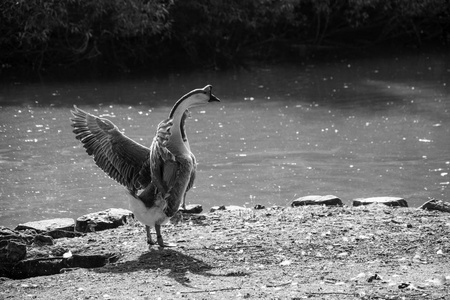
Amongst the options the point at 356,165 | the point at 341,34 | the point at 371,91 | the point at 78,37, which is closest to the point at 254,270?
the point at 356,165

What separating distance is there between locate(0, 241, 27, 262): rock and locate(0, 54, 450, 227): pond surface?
343 centimetres

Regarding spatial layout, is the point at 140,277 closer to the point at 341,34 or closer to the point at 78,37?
the point at 78,37

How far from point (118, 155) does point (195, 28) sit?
15591 mm

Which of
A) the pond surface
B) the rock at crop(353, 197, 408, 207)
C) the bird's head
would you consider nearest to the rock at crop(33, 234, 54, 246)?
the bird's head

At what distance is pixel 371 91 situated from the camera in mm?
18016

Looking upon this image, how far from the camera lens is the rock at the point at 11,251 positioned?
20.3ft

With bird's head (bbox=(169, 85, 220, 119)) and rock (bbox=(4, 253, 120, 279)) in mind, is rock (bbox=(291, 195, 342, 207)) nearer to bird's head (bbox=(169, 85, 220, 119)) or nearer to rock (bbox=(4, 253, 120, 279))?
bird's head (bbox=(169, 85, 220, 119))

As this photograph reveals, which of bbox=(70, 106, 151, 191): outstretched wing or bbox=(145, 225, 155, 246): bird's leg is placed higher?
bbox=(70, 106, 151, 191): outstretched wing

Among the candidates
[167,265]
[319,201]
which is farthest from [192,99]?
[319,201]

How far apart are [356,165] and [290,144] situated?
1726 mm

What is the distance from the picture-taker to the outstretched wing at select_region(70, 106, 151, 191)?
661 centimetres

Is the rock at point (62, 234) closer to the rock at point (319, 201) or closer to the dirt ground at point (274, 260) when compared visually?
the dirt ground at point (274, 260)

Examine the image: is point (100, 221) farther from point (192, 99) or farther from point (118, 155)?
point (192, 99)

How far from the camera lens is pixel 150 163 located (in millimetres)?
6262
